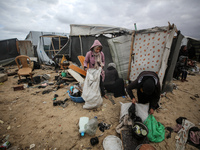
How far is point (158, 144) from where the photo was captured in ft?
6.08

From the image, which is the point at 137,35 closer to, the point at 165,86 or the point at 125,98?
the point at 165,86

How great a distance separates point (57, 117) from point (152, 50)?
3922 millimetres

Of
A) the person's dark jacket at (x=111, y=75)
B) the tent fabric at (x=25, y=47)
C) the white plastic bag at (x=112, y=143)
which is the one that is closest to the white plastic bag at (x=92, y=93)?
the person's dark jacket at (x=111, y=75)

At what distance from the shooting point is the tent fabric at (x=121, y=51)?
13.4ft

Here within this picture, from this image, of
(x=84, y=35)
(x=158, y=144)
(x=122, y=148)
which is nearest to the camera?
(x=122, y=148)

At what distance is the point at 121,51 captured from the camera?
434 centimetres

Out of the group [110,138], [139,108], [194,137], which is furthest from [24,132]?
[194,137]

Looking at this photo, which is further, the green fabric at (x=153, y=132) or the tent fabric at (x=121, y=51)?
the tent fabric at (x=121, y=51)

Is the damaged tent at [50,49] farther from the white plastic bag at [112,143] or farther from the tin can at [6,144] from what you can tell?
the white plastic bag at [112,143]

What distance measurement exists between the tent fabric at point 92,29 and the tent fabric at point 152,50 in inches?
75.3

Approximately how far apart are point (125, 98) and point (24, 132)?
3.17 meters

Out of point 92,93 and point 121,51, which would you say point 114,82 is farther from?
point 121,51

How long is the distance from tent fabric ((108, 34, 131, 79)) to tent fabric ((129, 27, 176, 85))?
1.21 ft

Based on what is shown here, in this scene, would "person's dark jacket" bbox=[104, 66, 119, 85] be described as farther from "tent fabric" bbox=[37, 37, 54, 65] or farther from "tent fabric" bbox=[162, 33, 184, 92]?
"tent fabric" bbox=[37, 37, 54, 65]
